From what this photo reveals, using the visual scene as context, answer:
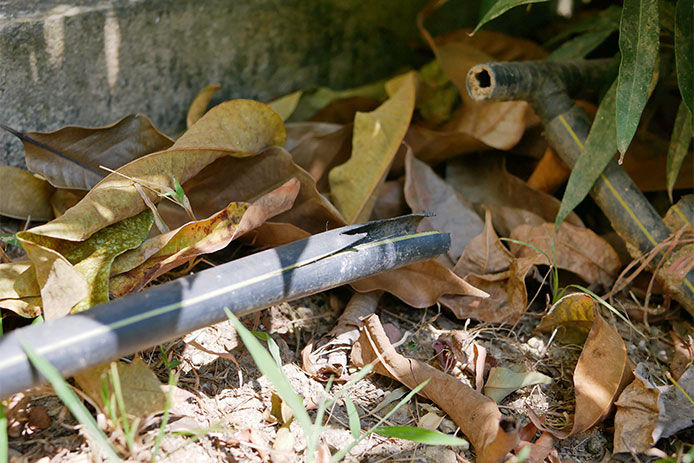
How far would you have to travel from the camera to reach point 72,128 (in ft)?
3.80

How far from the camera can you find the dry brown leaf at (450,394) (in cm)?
90

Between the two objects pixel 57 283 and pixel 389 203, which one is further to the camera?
pixel 389 203

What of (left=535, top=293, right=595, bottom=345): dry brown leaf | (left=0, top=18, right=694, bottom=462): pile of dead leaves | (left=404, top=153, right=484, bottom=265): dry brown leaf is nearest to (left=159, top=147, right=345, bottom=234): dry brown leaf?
(left=0, top=18, right=694, bottom=462): pile of dead leaves

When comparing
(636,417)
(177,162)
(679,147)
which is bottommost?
(636,417)

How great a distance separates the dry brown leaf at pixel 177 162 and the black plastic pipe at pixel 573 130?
1.37 feet

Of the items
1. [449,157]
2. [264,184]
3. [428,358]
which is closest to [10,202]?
[264,184]

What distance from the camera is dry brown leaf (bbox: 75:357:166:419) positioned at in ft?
2.85

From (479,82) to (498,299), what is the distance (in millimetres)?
416

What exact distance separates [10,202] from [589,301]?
1.04 metres

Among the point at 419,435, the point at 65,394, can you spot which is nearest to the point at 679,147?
the point at 419,435

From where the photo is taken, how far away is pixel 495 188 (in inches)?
59.3

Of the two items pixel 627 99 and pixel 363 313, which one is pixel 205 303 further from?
pixel 627 99

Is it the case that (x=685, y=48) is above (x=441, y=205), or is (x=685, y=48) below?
above

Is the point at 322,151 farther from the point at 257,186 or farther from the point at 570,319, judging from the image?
the point at 570,319
